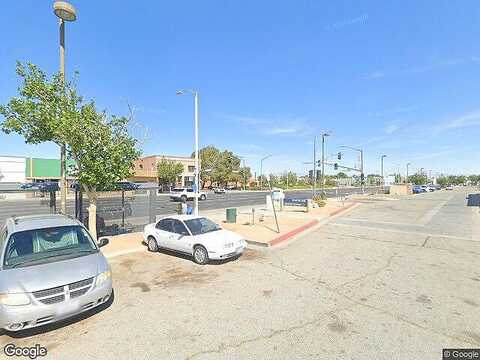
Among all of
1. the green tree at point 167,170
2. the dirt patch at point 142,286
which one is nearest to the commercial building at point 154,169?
the green tree at point 167,170

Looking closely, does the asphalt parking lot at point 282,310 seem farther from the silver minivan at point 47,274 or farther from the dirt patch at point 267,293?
the silver minivan at point 47,274

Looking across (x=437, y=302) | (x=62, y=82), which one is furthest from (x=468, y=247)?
(x=62, y=82)

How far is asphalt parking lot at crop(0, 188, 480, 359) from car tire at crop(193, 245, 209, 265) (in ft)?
1.05

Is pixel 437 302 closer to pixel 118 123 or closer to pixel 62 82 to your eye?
pixel 118 123

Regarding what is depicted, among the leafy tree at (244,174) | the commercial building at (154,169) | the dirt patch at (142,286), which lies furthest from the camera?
the leafy tree at (244,174)

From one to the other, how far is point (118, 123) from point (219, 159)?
62.7 m

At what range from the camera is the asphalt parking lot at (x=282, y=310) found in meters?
4.17

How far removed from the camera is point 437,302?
18.9 ft

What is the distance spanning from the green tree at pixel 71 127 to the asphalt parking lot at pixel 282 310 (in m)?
3.28

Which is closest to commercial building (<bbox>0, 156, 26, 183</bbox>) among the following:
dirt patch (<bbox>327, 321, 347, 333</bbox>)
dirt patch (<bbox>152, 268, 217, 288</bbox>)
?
dirt patch (<bbox>152, 268, 217, 288</bbox>)

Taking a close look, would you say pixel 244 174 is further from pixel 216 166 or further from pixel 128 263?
pixel 128 263

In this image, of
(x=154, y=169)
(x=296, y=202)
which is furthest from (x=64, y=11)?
(x=154, y=169)

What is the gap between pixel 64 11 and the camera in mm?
9336

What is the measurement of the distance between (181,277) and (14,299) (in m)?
3.70
